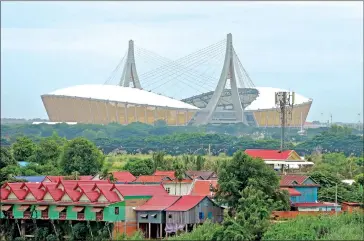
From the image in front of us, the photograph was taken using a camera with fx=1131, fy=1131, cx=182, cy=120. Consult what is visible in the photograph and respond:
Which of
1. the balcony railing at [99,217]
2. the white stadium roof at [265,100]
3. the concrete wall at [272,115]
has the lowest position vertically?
the balcony railing at [99,217]

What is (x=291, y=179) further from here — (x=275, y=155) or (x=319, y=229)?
(x=319, y=229)

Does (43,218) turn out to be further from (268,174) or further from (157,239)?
(268,174)

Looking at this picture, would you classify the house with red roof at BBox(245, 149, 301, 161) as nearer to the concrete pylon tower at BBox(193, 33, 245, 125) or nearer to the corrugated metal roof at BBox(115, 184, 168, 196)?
the corrugated metal roof at BBox(115, 184, 168, 196)

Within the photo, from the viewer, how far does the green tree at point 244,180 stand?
2715 centimetres

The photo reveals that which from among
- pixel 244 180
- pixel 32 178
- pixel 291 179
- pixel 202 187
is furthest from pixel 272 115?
pixel 244 180

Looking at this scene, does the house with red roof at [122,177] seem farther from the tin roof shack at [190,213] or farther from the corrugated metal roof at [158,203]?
the tin roof shack at [190,213]

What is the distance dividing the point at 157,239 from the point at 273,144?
116 feet

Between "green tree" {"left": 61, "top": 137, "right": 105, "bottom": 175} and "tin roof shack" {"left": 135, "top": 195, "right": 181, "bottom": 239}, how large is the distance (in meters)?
10.6

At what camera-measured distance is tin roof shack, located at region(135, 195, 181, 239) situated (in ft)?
87.2

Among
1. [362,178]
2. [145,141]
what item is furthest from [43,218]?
[145,141]

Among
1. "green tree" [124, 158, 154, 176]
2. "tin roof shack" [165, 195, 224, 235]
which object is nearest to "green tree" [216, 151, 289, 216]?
"tin roof shack" [165, 195, 224, 235]

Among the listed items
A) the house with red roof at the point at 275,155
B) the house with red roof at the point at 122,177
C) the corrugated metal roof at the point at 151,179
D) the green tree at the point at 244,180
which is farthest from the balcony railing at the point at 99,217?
the house with red roof at the point at 275,155

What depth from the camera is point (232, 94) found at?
280 ft

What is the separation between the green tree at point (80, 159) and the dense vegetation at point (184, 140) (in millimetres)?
21202
